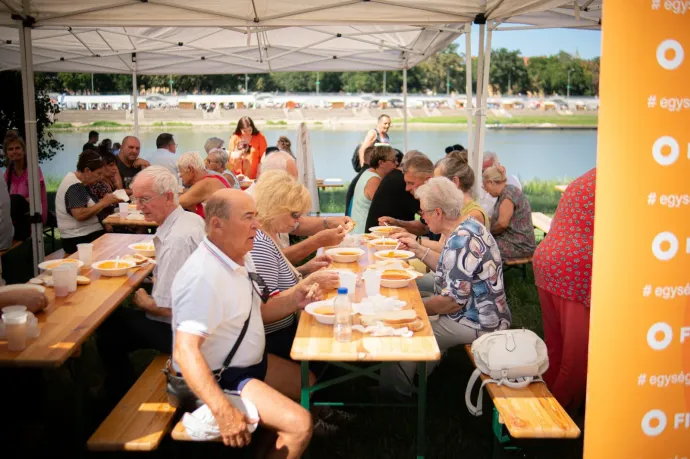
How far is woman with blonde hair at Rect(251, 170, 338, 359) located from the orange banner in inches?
65.1

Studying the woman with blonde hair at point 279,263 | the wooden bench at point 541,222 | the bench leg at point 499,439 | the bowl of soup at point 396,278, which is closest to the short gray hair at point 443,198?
the bowl of soup at point 396,278

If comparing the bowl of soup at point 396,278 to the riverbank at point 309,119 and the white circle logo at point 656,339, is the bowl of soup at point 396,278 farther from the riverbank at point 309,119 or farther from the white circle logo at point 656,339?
the riverbank at point 309,119

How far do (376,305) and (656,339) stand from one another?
1.49m

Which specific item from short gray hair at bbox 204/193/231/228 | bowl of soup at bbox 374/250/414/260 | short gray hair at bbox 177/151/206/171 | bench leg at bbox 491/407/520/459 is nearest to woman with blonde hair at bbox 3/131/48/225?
short gray hair at bbox 177/151/206/171

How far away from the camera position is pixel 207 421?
2.54 m

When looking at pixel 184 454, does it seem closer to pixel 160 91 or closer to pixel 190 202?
pixel 190 202

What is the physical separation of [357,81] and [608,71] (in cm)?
5271

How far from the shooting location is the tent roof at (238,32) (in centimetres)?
547

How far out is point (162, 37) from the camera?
8773 mm

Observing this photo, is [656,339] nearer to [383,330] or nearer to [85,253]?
[383,330]

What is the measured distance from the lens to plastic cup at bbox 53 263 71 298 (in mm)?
3430

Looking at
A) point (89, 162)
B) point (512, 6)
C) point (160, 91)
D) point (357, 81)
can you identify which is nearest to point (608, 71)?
point (512, 6)

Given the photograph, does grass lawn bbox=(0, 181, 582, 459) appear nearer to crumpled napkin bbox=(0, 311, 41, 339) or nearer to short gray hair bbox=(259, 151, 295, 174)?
crumpled napkin bbox=(0, 311, 41, 339)

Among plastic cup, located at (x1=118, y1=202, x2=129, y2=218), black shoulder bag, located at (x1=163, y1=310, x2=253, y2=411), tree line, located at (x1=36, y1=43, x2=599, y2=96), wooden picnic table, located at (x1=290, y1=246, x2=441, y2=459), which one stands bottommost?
black shoulder bag, located at (x1=163, y1=310, x2=253, y2=411)
